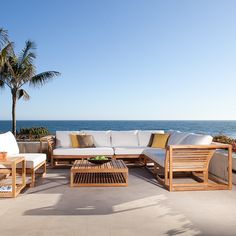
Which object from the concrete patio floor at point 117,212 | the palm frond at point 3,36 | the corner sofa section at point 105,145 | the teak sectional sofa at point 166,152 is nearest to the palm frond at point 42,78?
the palm frond at point 3,36

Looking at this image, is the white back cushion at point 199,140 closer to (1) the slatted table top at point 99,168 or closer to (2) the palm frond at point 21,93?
(1) the slatted table top at point 99,168

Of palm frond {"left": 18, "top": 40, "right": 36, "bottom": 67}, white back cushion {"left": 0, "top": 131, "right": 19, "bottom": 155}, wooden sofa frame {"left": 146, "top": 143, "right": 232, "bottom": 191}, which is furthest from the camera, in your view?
palm frond {"left": 18, "top": 40, "right": 36, "bottom": 67}

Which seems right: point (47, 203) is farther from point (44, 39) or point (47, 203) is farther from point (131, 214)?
point (44, 39)

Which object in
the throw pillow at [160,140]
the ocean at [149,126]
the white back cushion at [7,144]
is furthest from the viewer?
the ocean at [149,126]

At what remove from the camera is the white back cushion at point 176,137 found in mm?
6256

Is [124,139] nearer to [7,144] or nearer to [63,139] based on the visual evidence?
[63,139]

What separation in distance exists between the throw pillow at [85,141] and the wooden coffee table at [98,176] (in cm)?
126

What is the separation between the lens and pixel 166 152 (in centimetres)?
465

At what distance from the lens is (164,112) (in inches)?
1224

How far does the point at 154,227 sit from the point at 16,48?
30.0 ft

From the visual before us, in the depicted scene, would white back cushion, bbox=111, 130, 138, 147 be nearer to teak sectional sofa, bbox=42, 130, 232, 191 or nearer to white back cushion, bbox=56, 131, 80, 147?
teak sectional sofa, bbox=42, 130, 232, 191

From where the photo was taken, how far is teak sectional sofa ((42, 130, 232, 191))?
467 cm

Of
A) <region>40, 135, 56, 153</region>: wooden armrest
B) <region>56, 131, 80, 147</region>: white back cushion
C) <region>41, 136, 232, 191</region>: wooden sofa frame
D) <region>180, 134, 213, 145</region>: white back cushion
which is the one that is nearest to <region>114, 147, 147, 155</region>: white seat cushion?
<region>56, 131, 80, 147</region>: white back cushion

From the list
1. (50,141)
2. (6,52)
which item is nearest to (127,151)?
(50,141)
